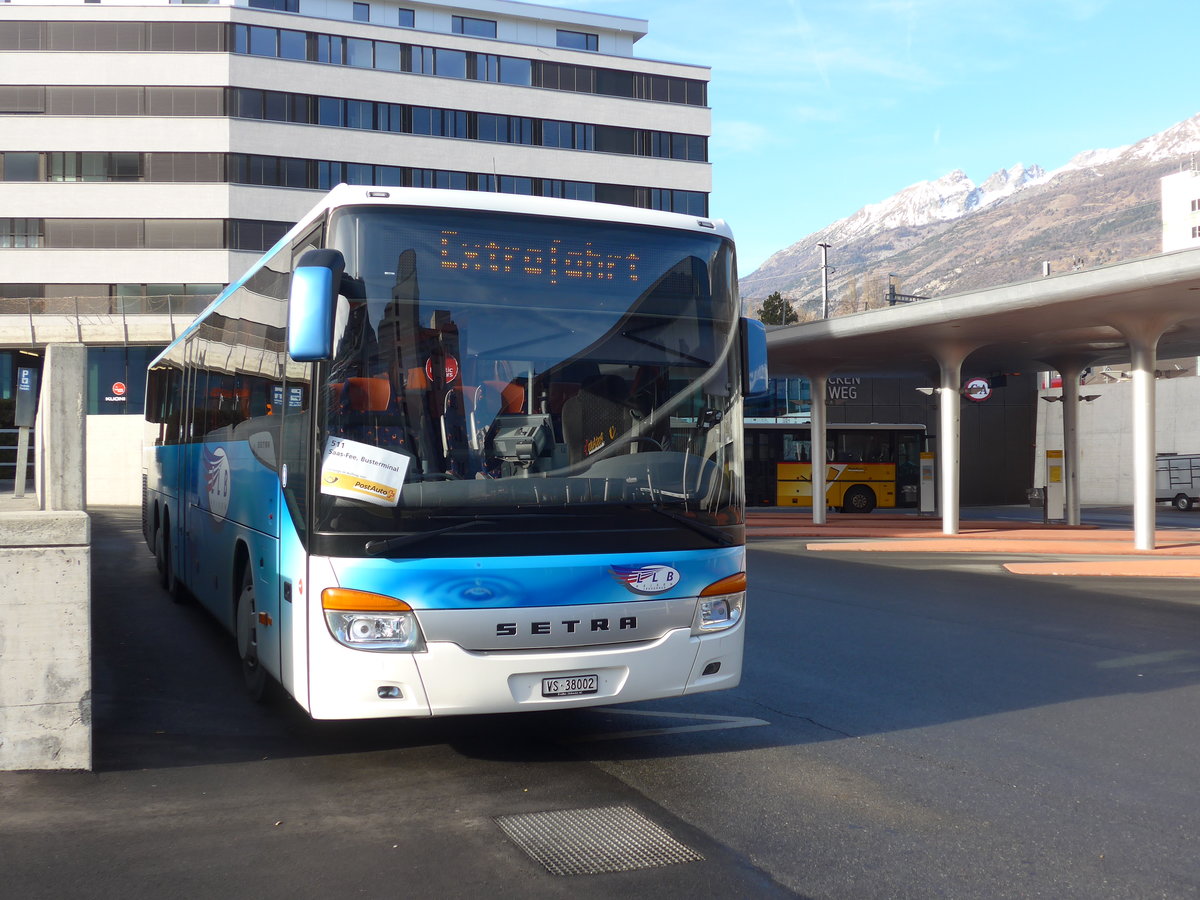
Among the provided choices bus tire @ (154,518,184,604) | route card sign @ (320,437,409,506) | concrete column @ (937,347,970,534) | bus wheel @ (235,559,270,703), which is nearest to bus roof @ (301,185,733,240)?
route card sign @ (320,437,409,506)

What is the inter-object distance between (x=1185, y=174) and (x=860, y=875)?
5601 inches

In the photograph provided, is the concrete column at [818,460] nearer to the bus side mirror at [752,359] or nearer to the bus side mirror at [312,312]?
the bus side mirror at [752,359]

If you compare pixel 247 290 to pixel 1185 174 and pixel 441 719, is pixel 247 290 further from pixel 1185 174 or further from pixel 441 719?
pixel 1185 174

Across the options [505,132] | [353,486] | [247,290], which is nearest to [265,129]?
[505,132]

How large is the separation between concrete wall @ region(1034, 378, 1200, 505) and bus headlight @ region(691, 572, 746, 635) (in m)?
47.8

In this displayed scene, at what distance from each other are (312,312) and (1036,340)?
2334 centimetres

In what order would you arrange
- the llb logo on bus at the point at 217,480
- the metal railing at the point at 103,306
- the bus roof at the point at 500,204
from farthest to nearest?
the metal railing at the point at 103,306
the llb logo on bus at the point at 217,480
the bus roof at the point at 500,204

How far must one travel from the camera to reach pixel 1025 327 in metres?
24.0

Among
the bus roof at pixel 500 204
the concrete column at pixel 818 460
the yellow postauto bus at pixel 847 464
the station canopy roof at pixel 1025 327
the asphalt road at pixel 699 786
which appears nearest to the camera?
the asphalt road at pixel 699 786

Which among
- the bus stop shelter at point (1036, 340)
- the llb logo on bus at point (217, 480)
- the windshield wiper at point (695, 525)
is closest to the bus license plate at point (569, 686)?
the windshield wiper at point (695, 525)

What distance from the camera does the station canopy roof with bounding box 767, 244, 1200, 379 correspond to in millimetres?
19672

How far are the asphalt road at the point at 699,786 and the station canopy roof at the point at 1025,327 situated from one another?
37.1ft

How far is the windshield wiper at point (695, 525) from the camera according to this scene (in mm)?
6133

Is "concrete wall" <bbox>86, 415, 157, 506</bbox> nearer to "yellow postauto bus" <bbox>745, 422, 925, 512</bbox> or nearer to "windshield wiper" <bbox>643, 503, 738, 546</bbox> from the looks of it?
"yellow postauto bus" <bbox>745, 422, 925, 512</bbox>
